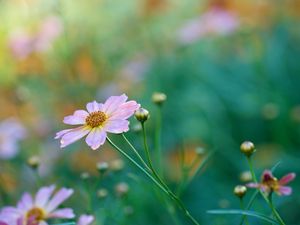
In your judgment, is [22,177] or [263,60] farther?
[263,60]

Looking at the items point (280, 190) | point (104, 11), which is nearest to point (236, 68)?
point (104, 11)

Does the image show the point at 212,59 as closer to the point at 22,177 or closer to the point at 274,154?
the point at 274,154

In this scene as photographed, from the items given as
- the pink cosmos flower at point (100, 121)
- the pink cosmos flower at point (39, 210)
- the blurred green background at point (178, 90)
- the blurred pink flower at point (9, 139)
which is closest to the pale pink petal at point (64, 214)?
the pink cosmos flower at point (39, 210)

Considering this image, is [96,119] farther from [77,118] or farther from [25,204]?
[25,204]

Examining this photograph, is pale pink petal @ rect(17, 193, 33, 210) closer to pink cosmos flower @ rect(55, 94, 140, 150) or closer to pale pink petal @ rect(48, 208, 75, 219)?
pale pink petal @ rect(48, 208, 75, 219)

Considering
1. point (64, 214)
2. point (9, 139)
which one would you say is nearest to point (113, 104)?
point (64, 214)

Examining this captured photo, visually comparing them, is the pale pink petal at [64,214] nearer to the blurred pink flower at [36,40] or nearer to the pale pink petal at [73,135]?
the pale pink petal at [73,135]

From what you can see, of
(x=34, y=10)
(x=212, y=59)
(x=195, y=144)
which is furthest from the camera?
(x=34, y=10)
